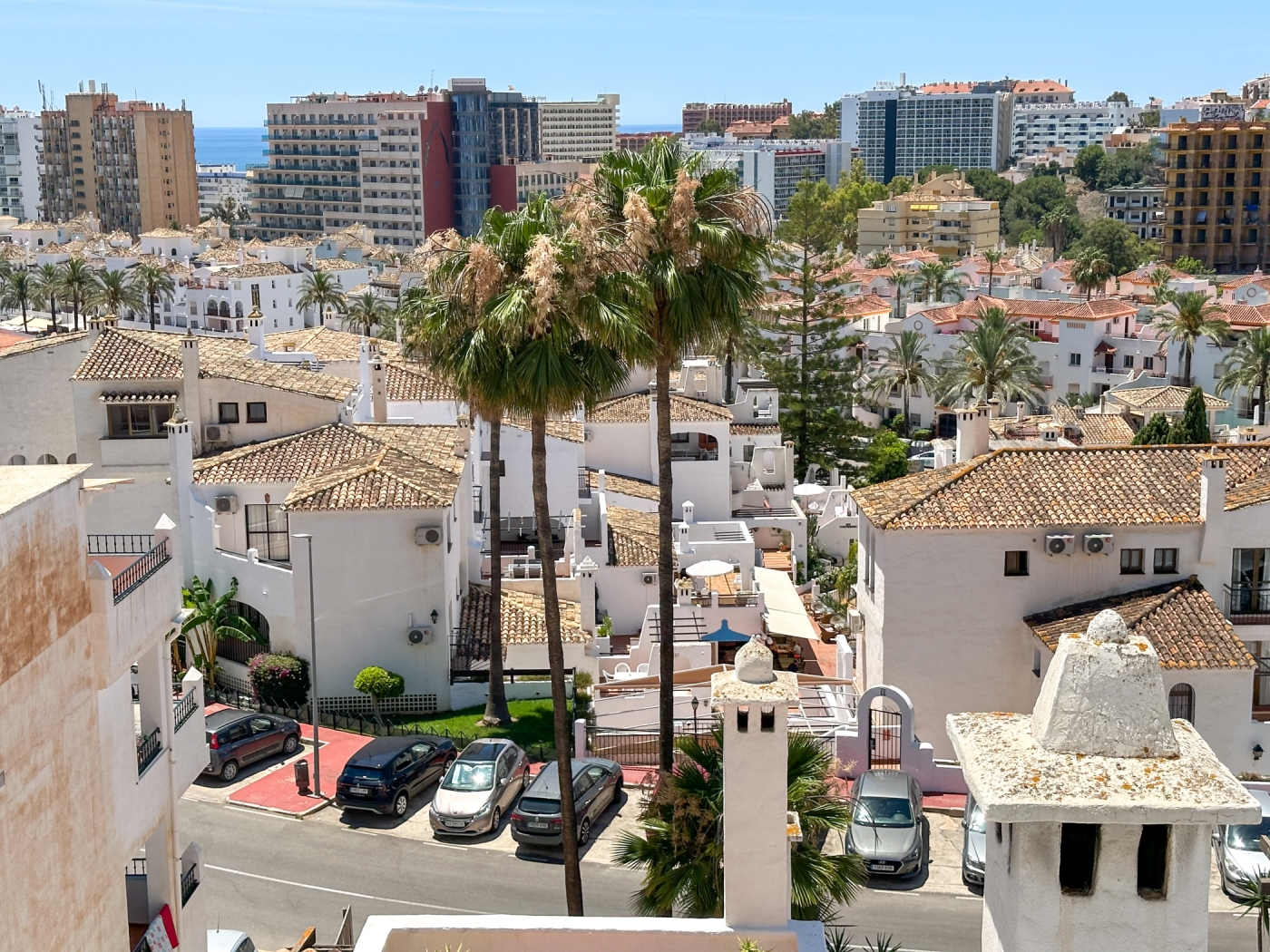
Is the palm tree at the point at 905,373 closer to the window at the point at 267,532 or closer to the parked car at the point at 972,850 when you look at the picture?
the window at the point at 267,532

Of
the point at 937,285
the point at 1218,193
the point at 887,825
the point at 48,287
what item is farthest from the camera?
the point at 1218,193

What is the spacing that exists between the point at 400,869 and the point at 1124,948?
63.2 feet

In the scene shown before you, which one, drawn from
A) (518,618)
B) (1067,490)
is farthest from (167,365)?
(1067,490)

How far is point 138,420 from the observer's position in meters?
42.2

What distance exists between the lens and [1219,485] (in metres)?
32.4

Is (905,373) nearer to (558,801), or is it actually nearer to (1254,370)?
(1254,370)

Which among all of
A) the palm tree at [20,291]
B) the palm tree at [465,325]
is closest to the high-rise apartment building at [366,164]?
the palm tree at [20,291]

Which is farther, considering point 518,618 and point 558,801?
point 518,618

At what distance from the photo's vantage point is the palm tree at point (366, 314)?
351 ft

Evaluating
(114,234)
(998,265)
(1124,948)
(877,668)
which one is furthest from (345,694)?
(114,234)

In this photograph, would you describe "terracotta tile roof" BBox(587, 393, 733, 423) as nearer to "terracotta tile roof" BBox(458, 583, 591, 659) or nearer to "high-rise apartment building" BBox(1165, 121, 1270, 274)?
"terracotta tile roof" BBox(458, 583, 591, 659)

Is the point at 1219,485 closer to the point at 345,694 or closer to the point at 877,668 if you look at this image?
the point at 877,668

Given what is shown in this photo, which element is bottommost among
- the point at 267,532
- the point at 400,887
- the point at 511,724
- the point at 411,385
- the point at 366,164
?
the point at 400,887

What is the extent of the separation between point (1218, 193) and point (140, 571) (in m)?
150
